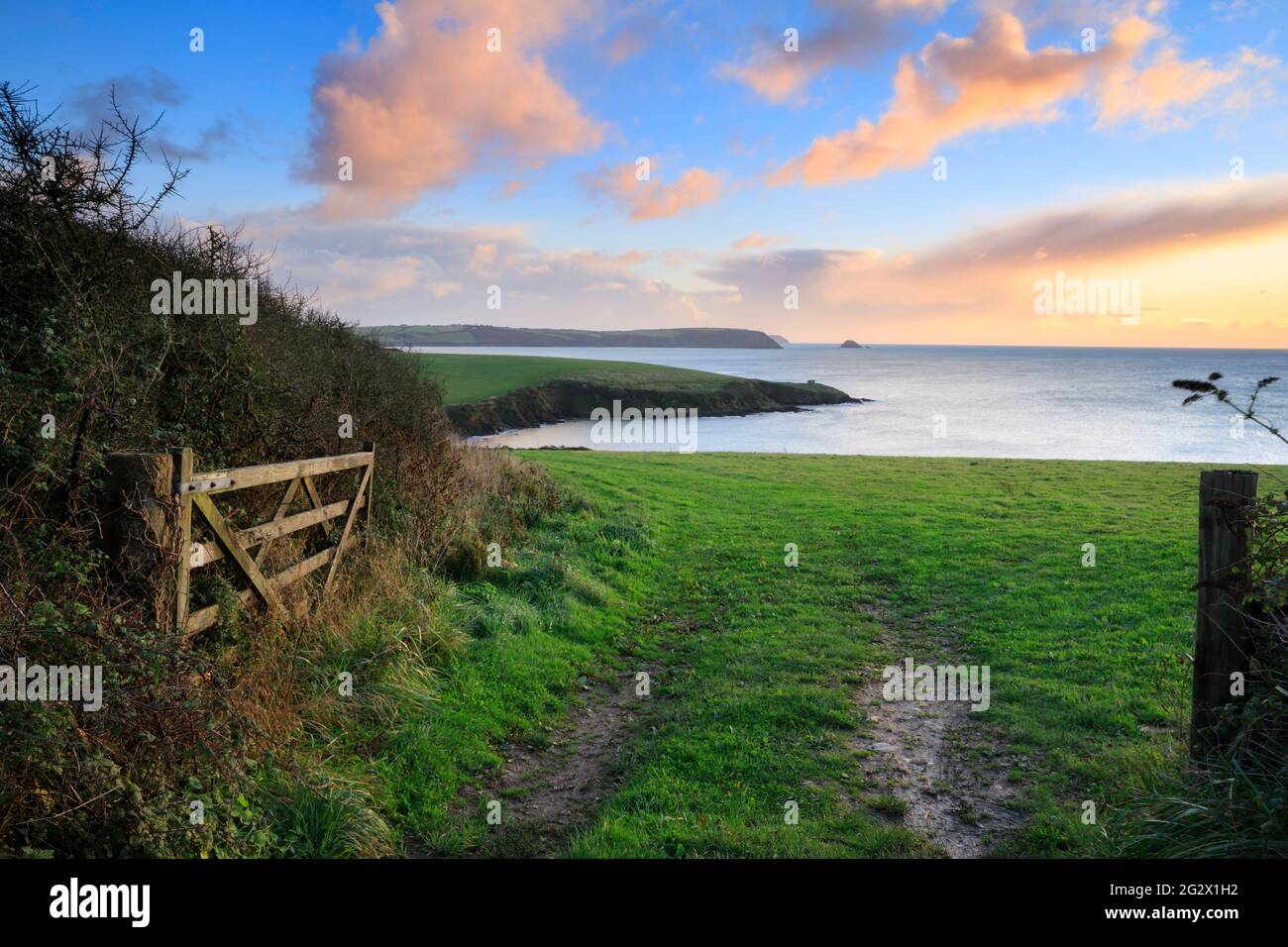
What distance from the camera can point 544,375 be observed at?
8881cm

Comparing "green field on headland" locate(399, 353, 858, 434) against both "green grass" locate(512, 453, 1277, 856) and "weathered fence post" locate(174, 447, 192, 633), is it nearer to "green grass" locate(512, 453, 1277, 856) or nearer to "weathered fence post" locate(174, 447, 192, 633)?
"green grass" locate(512, 453, 1277, 856)

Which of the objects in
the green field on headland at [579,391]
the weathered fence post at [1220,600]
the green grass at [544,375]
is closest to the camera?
the weathered fence post at [1220,600]

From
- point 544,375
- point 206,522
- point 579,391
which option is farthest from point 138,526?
point 544,375

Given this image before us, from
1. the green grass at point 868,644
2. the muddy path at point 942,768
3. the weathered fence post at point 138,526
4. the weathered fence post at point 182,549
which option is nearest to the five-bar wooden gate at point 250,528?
the weathered fence post at point 182,549

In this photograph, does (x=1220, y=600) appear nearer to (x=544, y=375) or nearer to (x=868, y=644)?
(x=868, y=644)

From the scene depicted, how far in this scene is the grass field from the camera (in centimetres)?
545

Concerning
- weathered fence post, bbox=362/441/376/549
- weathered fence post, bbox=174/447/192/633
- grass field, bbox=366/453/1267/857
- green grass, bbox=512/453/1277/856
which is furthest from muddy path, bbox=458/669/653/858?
weathered fence post, bbox=362/441/376/549

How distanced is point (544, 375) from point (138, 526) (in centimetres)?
8493

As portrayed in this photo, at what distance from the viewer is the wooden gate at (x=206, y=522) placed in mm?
5137

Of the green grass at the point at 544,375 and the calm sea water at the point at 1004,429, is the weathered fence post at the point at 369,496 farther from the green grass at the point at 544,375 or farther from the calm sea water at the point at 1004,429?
the green grass at the point at 544,375

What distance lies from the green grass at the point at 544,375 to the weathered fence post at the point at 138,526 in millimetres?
63952

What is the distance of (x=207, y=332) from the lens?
314 inches
